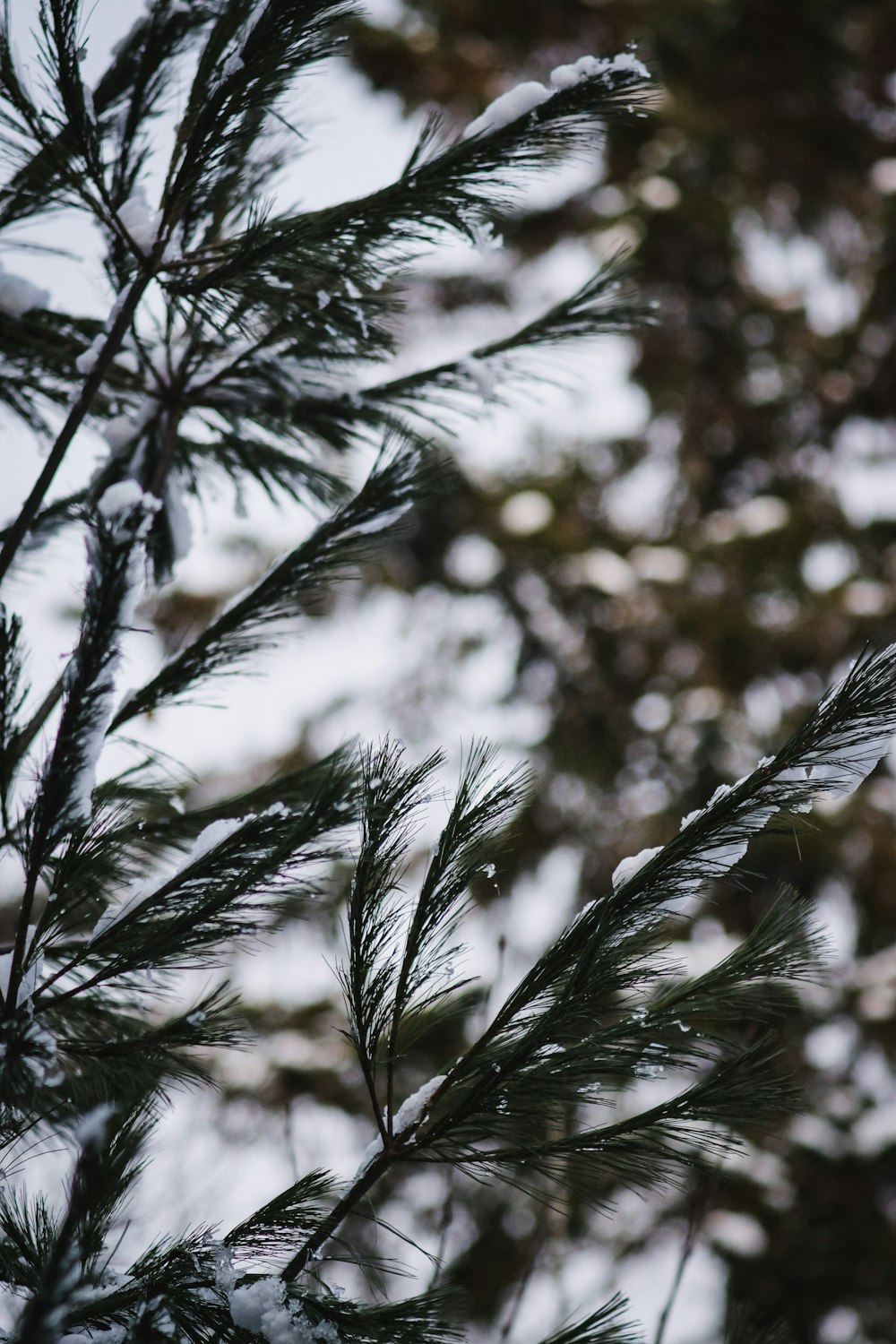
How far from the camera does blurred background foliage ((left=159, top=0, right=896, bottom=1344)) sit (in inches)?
208

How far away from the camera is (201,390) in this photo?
6.32 ft

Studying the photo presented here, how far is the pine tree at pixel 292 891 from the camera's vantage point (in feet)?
3.74

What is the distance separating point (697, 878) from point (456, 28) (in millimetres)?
7195

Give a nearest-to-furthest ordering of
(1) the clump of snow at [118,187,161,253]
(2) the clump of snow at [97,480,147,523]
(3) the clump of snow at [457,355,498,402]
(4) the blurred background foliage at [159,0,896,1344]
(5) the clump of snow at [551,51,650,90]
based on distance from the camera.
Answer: (2) the clump of snow at [97,480,147,523]
(5) the clump of snow at [551,51,650,90]
(1) the clump of snow at [118,187,161,253]
(3) the clump of snow at [457,355,498,402]
(4) the blurred background foliage at [159,0,896,1344]

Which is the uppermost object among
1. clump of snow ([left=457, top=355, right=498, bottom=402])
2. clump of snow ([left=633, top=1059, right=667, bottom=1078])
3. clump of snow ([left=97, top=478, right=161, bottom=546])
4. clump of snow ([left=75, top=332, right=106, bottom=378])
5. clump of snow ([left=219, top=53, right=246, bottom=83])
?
clump of snow ([left=457, top=355, right=498, bottom=402])

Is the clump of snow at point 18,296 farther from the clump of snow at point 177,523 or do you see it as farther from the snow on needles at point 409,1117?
the snow on needles at point 409,1117

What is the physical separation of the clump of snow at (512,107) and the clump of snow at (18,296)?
960 mm

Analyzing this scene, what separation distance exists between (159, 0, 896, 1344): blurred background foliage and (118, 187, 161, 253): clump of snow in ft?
12.9

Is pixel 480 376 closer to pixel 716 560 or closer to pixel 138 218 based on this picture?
pixel 138 218

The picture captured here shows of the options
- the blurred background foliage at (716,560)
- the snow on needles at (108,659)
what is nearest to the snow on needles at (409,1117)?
the snow on needles at (108,659)

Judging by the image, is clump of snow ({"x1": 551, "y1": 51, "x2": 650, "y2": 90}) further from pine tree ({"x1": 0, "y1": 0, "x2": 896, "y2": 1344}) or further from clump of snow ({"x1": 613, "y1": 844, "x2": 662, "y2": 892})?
clump of snow ({"x1": 613, "y1": 844, "x2": 662, "y2": 892})

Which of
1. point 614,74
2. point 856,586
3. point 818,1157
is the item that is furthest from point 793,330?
point 614,74

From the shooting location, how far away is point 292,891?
132 cm

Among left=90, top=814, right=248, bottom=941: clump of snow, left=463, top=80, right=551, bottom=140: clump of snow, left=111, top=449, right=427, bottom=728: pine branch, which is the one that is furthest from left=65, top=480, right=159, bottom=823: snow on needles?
left=463, top=80, right=551, bottom=140: clump of snow
